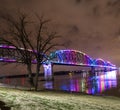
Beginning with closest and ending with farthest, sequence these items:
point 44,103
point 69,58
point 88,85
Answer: point 44,103 → point 88,85 → point 69,58

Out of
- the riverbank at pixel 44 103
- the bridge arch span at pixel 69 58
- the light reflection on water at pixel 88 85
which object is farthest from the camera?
the bridge arch span at pixel 69 58

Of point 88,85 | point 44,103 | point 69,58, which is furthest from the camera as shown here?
point 69,58

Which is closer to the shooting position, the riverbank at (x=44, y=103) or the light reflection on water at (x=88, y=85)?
the riverbank at (x=44, y=103)

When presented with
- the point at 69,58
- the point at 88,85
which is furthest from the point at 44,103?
the point at 69,58

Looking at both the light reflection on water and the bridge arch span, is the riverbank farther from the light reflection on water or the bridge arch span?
the bridge arch span

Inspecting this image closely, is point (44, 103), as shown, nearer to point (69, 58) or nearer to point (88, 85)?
point (88, 85)

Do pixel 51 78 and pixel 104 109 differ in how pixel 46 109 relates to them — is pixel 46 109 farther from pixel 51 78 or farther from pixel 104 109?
pixel 51 78

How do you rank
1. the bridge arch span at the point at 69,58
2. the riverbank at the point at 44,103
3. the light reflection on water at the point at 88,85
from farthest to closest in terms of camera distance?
1. the bridge arch span at the point at 69,58
2. the light reflection on water at the point at 88,85
3. the riverbank at the point at 44,103

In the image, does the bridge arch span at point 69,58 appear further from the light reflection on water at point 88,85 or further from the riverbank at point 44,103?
the riverbank at point 44,103

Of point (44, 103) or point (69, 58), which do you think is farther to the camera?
point (69, 58)

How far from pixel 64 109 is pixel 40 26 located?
22.3 m

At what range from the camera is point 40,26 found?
34.4 meters

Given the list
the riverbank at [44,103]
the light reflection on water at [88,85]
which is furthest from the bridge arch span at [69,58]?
the riverbank at [44,103]

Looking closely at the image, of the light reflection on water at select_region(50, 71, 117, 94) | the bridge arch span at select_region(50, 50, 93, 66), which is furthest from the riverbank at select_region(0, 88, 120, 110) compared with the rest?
the bridge arch span at select_region(50, 50, 93, 66)
